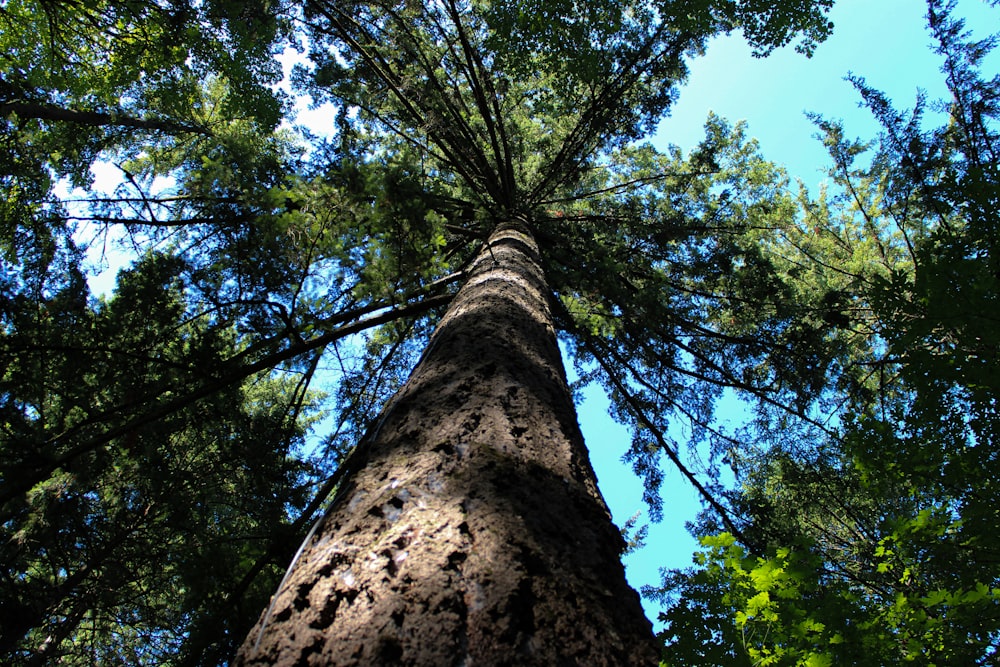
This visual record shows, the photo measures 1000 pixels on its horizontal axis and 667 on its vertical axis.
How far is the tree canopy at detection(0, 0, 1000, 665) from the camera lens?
325 centimetres

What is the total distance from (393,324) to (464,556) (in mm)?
6225

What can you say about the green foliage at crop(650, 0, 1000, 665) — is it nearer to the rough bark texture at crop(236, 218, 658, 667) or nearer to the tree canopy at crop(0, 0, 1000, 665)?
the tree canopy at crop(0, 0, 1000, 665)

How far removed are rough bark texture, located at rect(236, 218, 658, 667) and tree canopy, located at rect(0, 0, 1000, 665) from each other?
811 millimetres

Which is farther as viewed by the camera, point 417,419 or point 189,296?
point 189,296

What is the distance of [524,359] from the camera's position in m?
2.28

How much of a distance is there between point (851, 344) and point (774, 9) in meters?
5.65

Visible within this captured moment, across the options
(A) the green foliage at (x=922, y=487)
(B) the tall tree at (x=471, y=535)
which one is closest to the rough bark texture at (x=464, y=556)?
(B) the tall tree at (x=471, y=535)

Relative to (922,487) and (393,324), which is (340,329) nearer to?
(393,324)

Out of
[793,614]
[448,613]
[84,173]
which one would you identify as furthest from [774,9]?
[84,173]

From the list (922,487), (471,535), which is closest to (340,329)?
(471,535)

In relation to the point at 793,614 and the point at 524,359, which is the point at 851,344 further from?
the point at 524,359

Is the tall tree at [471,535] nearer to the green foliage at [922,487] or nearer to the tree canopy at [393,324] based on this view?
the tree canopy at [393,324]

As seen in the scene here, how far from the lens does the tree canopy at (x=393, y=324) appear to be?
3250 millimetres

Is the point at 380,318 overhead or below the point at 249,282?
below
